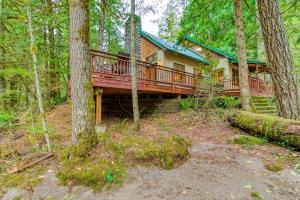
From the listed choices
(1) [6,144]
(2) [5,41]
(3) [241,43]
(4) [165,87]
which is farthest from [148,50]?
(1) [6,144]

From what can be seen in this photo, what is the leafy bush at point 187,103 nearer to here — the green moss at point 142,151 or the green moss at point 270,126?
the green moss at point 270,126

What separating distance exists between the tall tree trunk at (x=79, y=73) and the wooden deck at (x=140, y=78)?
2828 mm

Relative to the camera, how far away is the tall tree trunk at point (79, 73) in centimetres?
363

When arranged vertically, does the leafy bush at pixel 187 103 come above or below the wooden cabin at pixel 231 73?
below

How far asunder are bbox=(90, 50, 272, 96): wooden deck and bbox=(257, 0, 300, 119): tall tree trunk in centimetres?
485

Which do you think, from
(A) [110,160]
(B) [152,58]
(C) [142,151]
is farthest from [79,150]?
(B) [152,58]

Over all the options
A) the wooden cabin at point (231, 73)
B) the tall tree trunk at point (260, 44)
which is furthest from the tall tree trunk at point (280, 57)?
the wooden cabin at point (231, 73)

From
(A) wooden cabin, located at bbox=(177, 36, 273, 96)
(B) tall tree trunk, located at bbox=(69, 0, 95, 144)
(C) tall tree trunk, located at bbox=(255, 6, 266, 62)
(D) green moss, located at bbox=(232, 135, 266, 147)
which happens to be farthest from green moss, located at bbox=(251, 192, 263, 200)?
(A) wooden cabin, located at bbox=(177, 36, 273, 96)

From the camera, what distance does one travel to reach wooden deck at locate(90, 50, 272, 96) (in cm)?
671

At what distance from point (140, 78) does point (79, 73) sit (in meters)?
4.55

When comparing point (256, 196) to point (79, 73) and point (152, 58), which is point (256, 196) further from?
point (152, 58)

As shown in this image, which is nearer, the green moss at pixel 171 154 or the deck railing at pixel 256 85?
the green moss at pixel 171 154

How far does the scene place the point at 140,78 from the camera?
807 centimetres

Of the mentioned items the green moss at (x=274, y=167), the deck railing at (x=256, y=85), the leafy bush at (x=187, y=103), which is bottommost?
the green moss at (x=274, y=167)
